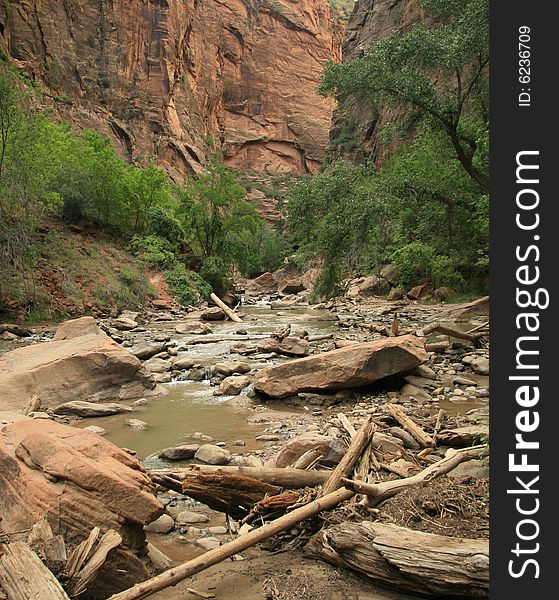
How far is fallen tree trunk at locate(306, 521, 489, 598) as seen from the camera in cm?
231

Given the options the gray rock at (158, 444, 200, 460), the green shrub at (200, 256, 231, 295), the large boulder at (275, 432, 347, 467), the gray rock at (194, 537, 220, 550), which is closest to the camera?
the gray rock at (194, 537, 220, 550)

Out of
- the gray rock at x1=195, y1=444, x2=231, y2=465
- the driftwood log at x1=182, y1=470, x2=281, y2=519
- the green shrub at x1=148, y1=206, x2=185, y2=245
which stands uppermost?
the green shrub at x1=148, y1=206, x2=185, y2=245

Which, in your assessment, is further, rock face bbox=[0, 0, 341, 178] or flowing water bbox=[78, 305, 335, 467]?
rock face bbox=[0, 0, 341, 178]

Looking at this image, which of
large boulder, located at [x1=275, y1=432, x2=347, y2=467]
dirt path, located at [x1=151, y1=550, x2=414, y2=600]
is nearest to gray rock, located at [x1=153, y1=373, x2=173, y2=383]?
large boulder, located at [x1=275, y1=432, x2=347, y2=467]

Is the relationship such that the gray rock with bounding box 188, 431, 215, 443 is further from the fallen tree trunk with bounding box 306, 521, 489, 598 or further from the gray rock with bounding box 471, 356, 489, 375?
the gray rock with bounding box 471, 356, 489, 375

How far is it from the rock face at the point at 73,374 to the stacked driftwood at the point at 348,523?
437 centimetres

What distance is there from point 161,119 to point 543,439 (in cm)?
5894

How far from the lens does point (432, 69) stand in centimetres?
1269

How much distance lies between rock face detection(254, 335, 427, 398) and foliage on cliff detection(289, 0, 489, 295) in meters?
5.44

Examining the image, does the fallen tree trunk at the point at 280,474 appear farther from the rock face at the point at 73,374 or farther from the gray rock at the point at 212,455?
the rock face at the point at 73,374

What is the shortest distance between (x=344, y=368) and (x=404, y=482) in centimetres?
445

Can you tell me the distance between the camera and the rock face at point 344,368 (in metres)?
7.76

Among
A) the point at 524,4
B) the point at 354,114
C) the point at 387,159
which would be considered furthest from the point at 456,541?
the point at 354,114

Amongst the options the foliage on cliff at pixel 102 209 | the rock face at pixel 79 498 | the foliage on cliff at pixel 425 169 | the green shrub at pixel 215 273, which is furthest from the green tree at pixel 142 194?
the rock face at pixel 79 498
